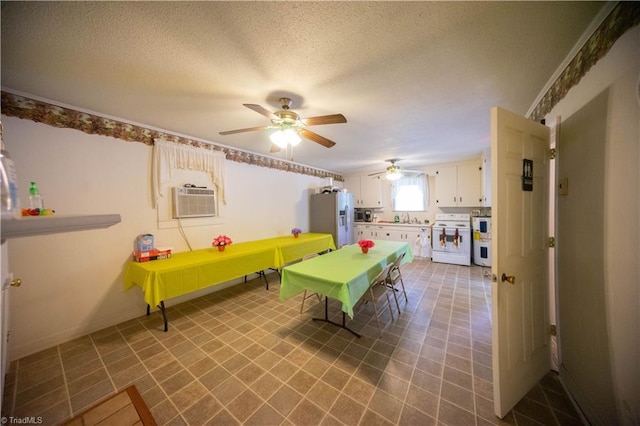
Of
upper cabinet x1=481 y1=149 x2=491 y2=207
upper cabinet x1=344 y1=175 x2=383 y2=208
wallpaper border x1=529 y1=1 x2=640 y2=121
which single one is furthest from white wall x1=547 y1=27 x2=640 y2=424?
upper cabinet x1=344 y1=175 x2=383 y2=208

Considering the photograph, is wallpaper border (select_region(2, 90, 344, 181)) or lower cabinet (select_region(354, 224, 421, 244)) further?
lower cabinet (select_region(354, 224, 421, 244))

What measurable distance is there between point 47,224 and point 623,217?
2226 mm

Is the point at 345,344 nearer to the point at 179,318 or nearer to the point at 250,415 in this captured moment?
the point at 250,415

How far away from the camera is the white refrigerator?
4.83m

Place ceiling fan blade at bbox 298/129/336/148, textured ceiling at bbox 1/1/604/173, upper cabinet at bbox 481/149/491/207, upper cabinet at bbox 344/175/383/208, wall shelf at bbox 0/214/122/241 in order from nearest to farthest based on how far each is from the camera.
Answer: wall shelf at bbox 0/214/122/241 → textured ceiling at bbox 1/1/604/173 → ceiling fan blade at bbox 298/129/336/148 → upper cabinet at bbox 481/149/491/207 → upper cabinet at bbox 344/175/383/208

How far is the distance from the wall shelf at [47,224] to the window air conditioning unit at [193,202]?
2635 mm

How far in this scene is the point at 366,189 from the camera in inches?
245

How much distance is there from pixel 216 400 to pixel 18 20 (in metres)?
2.54

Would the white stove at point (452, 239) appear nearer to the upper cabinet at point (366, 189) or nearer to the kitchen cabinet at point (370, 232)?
the kitchen cabinet at point (370, 232)

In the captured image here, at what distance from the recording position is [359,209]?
6.44 m

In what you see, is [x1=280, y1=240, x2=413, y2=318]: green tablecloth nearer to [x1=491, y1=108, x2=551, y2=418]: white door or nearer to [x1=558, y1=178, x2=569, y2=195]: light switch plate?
[x1=491, y1=108, x2=551, y2=418]: white door

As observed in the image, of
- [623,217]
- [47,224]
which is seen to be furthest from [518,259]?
[47,224]

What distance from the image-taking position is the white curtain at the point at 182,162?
2.72 metres

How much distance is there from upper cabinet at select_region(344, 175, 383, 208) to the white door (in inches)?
174
